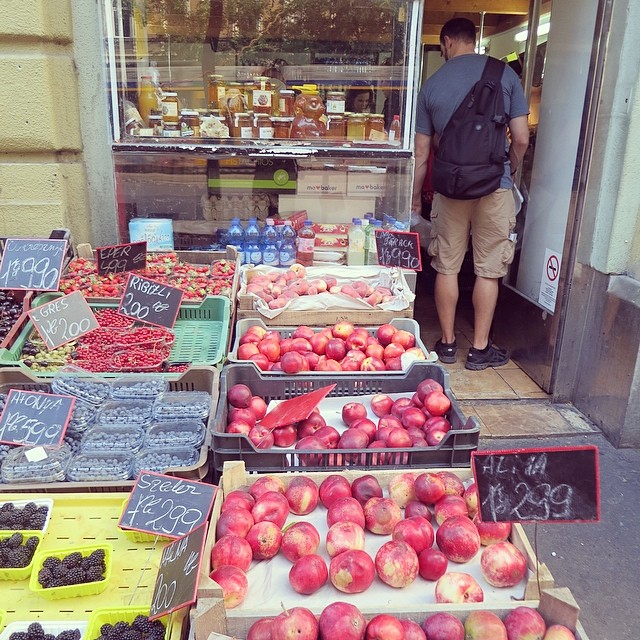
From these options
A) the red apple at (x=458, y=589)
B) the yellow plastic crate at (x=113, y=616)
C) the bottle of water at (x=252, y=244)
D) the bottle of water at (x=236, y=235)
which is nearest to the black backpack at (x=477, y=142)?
the bottle of water at (x=252, y=244)

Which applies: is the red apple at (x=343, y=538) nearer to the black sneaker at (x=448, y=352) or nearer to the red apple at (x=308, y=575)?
the red apple at (x=308, y=575)

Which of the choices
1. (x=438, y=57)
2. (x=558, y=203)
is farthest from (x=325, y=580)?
Answer: (x=438, y=57)

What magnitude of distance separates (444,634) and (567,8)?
13.8ft

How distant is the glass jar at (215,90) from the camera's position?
15.3ft

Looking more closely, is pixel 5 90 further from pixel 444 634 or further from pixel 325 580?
pixel 444 634

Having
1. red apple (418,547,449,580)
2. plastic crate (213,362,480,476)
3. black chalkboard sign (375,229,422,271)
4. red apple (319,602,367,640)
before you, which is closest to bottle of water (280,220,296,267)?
black chalkboard sign (375,229,422,271)

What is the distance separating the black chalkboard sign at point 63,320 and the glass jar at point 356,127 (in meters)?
2.57

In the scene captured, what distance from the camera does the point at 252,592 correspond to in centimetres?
167

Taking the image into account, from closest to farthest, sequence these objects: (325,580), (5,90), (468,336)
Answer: (325,580) → (5,90) → (468,336)

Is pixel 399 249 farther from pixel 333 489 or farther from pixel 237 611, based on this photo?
pixel 237 611

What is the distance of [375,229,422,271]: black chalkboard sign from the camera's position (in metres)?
3.57

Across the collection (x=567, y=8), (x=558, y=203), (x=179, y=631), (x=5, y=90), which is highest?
(x=567, y=8)

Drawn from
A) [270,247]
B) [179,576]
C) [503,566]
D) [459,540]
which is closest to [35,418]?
[179,576]

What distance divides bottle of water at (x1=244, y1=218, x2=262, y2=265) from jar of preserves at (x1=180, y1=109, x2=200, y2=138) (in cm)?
77
